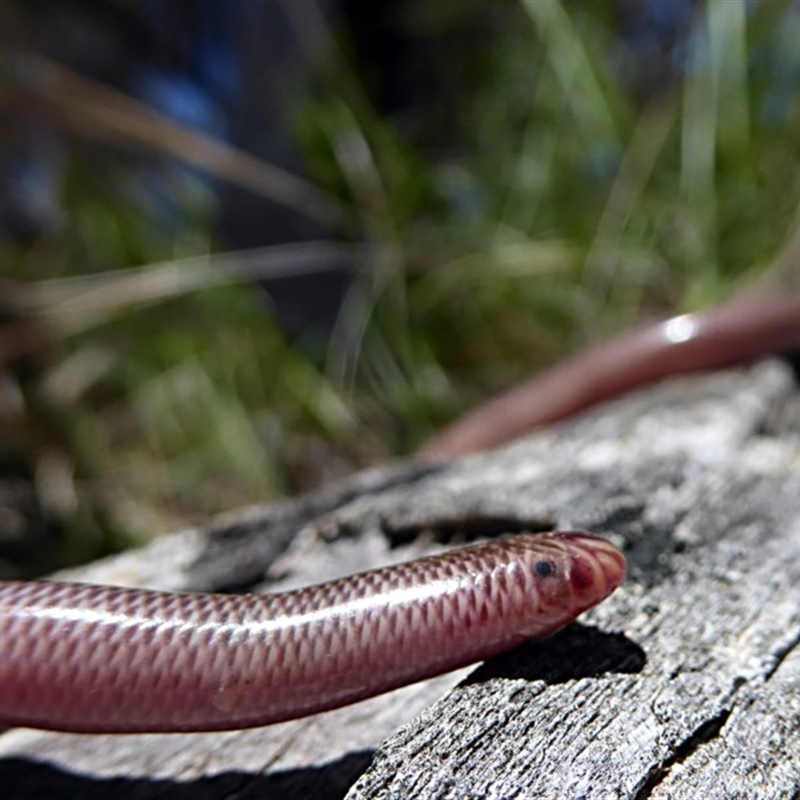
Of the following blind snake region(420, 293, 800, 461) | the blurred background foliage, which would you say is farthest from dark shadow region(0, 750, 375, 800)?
the blurred background foliage

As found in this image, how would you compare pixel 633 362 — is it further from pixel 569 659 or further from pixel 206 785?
pixel 206 785

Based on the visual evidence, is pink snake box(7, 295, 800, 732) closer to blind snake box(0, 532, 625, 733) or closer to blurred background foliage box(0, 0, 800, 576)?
blind snake box(0, 532, 625, 733)

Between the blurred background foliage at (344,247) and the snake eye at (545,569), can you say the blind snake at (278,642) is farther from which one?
the blurred background foliage at (344,247)

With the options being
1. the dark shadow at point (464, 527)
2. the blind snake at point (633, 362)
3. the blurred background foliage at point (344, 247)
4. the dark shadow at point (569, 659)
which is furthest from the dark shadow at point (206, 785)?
the blurred background foliage at point (344, 247)

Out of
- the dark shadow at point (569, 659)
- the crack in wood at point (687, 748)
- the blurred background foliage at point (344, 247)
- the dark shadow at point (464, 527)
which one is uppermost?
the blurred background foliage at point (344, 247)

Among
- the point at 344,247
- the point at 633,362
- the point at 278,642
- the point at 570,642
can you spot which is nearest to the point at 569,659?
the point at 570,642

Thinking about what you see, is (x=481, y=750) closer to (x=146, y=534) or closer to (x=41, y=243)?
(x=146, y=534)
